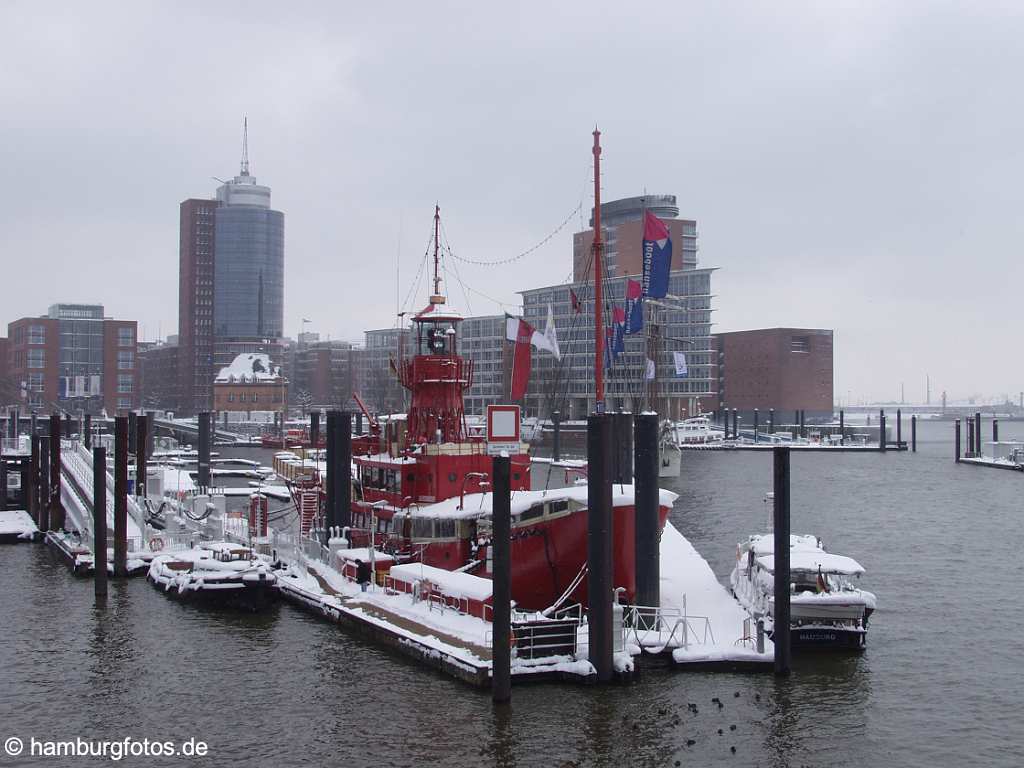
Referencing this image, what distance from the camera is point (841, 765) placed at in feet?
77.0

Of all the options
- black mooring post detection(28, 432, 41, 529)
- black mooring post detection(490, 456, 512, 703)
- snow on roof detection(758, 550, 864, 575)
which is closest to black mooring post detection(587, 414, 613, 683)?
black mooring post detection(490, 456, 512, 703)

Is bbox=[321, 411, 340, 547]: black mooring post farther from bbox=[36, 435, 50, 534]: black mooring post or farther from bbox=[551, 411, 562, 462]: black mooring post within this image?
bbox=[551, 411, 562, 462]: black mooring post

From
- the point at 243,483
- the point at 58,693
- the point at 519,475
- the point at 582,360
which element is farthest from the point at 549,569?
the point at 582,360

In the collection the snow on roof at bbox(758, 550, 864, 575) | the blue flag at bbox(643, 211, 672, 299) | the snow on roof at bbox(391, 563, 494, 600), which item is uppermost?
the blue flag at bbox(643, 211, 672, 299)

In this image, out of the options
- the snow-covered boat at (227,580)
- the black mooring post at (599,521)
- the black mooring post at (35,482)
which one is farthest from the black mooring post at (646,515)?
the black mooring post at (35,482)

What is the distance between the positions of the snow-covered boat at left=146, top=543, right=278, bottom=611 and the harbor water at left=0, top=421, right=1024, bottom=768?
72 centimetres

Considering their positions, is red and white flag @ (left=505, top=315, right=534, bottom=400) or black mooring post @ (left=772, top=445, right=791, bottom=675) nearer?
black mooring post @ (left=772, top=445, right=791, bottom=675)

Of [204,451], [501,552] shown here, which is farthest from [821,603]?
[204,451]

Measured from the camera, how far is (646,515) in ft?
102

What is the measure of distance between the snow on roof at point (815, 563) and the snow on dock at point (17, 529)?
146 feet

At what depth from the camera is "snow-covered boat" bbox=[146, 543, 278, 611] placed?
38562 millimetres

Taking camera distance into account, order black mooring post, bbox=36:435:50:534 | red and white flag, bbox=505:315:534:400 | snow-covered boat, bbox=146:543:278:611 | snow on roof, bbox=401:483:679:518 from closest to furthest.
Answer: snow on roof, bbox=401:483:679:518 → red and white flag, bbox=505:315:534:400 → snow-covered boat, bbox=146:543:278:611 → black mooring post, bbox=36:435:50:534

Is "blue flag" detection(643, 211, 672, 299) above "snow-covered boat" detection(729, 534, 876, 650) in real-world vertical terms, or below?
above

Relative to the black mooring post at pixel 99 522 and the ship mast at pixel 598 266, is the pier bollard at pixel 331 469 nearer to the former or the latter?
the black mooring post at pixel 99 522
